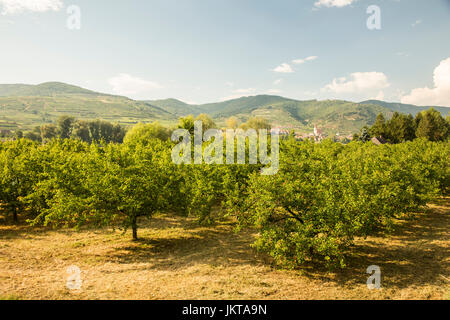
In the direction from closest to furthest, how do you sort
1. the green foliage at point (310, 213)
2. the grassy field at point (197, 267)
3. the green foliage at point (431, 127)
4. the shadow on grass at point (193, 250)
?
the grassy field at point (197, 267)
the green foliage at point (310, 213)
the shadow on grass at point (193, 250)
the green foliage at point (431, 127)

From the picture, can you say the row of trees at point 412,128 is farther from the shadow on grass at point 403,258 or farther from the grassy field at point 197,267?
the grassy field at point 197,267

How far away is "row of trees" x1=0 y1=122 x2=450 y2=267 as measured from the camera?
13602 mm

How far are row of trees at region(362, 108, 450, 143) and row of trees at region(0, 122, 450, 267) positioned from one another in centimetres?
8240

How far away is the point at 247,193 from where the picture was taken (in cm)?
1725

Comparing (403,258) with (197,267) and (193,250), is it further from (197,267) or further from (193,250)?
Answer: (193,250)

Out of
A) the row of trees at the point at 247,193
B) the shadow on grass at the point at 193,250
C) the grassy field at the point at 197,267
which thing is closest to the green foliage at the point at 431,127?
the row of trees at the point at 247,193

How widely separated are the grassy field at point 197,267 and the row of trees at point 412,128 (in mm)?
85484

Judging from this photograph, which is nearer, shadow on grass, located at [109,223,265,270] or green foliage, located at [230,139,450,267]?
green foliage, located at [230,139,450,267]

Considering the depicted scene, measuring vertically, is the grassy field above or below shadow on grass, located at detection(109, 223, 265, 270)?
above

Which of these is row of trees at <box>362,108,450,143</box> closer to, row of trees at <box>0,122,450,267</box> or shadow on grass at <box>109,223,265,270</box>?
row of trees at <box>0,122,450,267</box>

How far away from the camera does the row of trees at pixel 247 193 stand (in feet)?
44.6

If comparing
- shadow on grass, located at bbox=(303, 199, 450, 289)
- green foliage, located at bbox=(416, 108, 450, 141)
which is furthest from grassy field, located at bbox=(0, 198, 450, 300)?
green foliage, located at bbox=(416, 108, 450, 141)
